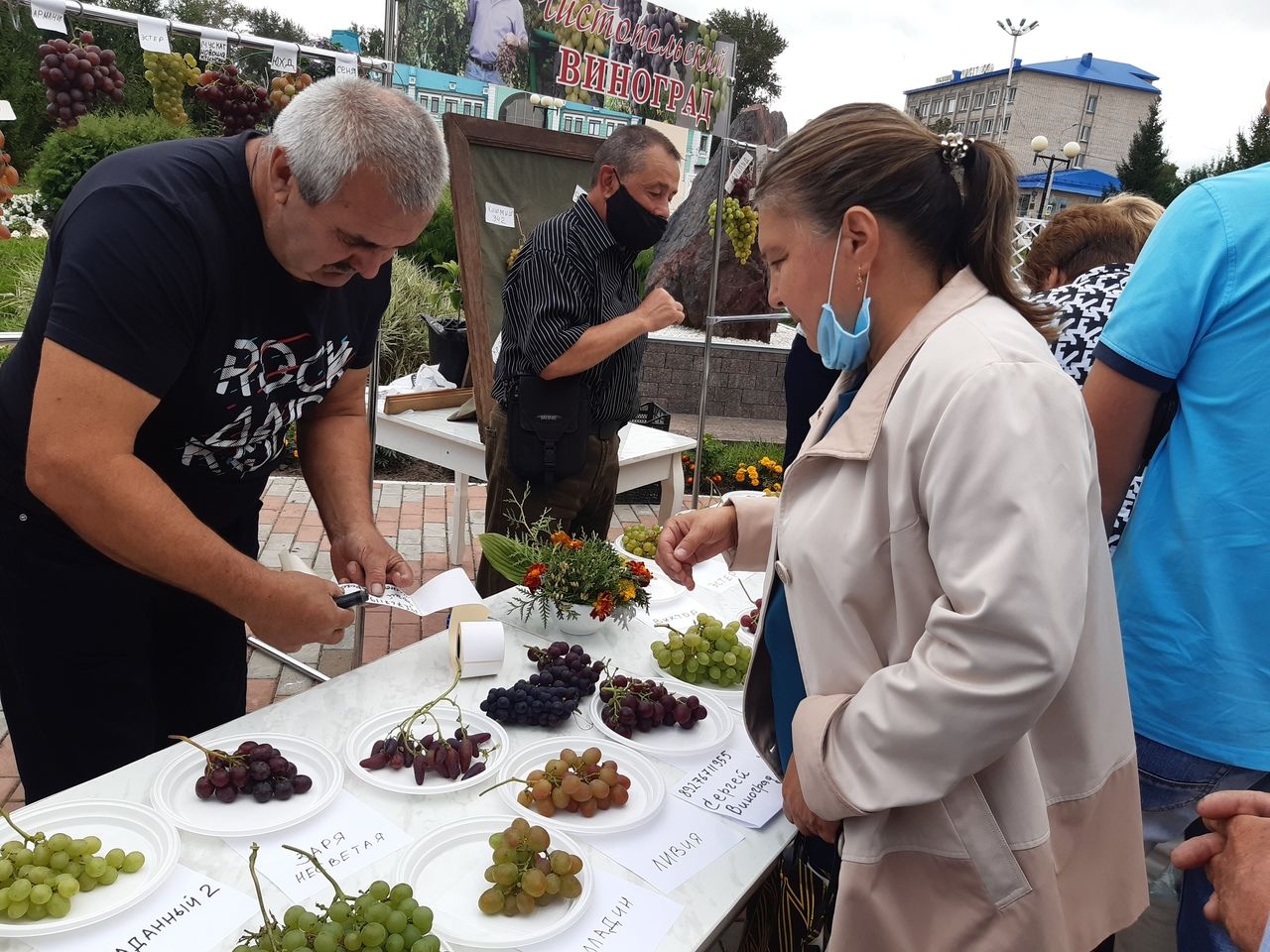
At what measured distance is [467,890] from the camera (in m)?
1.22

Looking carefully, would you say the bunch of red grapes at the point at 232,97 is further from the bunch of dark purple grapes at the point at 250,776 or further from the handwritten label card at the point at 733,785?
the handwritten label card at the point at 733,785

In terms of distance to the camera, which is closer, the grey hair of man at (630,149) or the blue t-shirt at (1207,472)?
the blue t-shirt at (1207,472)

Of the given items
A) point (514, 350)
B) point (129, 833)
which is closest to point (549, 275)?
point (514, 350)

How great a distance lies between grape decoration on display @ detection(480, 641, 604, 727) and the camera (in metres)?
1.65

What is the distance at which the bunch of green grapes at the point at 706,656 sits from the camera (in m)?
1.90

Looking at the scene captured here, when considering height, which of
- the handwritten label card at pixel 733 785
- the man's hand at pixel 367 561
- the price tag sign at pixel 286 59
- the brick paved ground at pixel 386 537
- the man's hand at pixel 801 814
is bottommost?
the brick paved ground at pixel 386 537

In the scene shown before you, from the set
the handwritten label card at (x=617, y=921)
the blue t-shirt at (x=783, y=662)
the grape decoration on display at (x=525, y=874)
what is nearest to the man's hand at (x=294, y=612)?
the grape decoration on display at (x=525, y=874)

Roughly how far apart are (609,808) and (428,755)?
31cm

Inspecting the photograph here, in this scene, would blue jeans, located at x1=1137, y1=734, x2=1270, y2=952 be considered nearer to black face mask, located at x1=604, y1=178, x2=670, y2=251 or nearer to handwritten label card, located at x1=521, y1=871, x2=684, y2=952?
handwritten label card, located at x1=521, y1=871, x2=684, y2=952

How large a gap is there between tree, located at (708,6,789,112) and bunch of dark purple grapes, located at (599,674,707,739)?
112 ft

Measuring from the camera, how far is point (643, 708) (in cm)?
166

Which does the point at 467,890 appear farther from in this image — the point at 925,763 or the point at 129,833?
the point at 925,763

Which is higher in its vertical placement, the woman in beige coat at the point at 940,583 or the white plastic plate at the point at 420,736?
the woman in beige coat at the point at 940,583

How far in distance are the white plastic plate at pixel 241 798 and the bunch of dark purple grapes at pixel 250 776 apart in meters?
0.01
